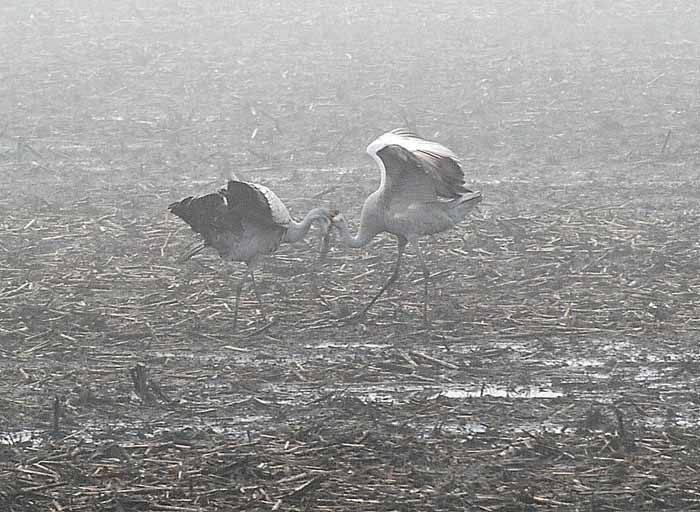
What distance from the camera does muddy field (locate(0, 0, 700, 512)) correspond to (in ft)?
20.0

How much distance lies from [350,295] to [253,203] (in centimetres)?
94

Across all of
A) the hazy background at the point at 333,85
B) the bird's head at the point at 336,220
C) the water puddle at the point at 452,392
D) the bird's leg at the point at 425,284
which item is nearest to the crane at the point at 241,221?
the bird's head at the point at 336,220

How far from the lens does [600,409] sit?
268 inches

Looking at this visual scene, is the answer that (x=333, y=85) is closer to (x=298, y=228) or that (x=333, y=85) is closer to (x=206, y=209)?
(x=298, y=228)

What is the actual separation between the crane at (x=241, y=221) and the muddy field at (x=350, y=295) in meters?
0.37

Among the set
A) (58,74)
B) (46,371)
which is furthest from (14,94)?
(46,371)

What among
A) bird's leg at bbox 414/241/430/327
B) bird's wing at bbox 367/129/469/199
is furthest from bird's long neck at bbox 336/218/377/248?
bird's wing at bbox 367/129/469/199

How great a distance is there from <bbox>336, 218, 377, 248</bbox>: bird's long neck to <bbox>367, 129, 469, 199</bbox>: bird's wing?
0.43 metres

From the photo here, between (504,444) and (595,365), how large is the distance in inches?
55.0

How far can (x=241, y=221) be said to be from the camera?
862cm

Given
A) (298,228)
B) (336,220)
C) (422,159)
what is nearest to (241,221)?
(298,228)

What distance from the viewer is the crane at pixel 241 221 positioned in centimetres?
850

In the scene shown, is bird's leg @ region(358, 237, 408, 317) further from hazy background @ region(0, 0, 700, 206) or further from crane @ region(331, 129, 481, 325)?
hazy background @ region(0, 0, 700, 206)

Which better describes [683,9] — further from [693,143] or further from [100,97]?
[100,97]
